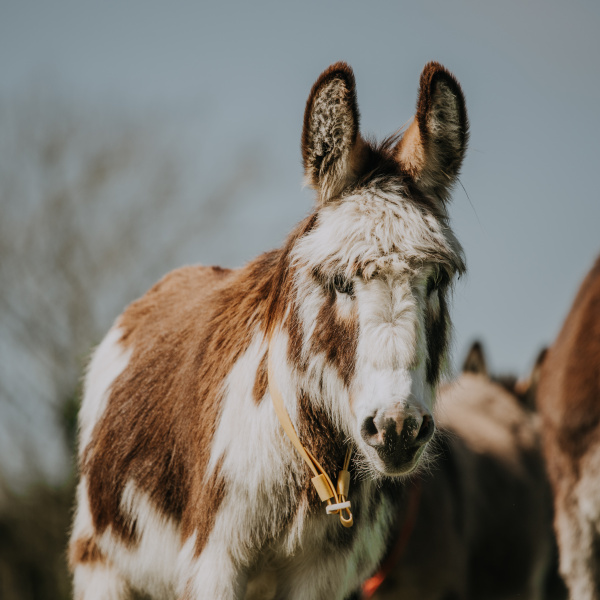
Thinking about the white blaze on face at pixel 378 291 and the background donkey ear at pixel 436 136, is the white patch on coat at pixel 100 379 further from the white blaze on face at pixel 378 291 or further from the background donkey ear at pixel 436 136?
the background donkey ear at pixel 436 136

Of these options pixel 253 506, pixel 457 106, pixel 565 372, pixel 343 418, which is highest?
pixel 457 106

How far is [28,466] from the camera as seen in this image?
1367 cm

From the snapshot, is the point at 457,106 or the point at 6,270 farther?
the point at 6,270

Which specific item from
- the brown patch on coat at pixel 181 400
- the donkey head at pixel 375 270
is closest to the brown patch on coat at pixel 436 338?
the donkey head at pixel 375 270

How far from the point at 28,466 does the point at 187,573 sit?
A: 11743 mm

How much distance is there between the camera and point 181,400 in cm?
338

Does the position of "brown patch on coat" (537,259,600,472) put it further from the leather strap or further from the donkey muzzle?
the donkey muzzle

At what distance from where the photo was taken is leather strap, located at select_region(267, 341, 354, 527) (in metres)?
2.78

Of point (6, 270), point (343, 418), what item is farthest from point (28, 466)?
point (343, 418)

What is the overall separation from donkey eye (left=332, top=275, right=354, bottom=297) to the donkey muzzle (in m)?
0.46

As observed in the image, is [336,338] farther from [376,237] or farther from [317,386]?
[376,237]

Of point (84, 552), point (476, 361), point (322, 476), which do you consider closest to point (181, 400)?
point (322, 476)

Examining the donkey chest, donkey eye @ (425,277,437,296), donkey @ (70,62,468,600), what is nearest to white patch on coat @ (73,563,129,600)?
donkey @ (70,62,468,600)

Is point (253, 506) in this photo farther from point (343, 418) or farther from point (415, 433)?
point (415, 433)
